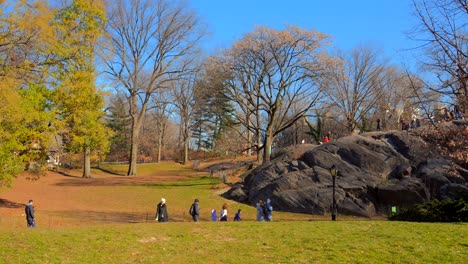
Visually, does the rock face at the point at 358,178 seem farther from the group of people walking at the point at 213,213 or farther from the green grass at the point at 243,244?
the green grass at the point at 243,244

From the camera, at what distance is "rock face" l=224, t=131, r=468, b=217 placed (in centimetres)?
2616

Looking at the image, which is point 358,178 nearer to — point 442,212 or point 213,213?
point 213,213

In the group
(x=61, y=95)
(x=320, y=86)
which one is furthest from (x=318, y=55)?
(x=61, y=95)

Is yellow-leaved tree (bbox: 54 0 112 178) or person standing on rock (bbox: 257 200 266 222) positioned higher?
yellow-leaved tree (bbox: 54 0 112 178)

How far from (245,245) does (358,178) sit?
1897cm

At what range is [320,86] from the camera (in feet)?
118

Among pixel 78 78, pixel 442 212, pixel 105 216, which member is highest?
pixel 78 78

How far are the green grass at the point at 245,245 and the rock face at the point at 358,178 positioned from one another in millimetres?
13473

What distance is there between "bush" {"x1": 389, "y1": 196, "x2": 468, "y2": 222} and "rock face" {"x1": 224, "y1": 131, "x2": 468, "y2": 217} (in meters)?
7.71

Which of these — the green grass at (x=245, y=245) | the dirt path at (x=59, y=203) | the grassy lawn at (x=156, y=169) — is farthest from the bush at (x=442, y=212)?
the grassy lawn at (x=156, y=169)

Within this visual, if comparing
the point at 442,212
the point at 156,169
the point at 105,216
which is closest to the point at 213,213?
the point at 105,216

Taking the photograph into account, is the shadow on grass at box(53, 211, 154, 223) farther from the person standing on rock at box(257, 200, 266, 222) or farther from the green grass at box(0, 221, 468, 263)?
the green grass at box(0, 221, 468, 263)

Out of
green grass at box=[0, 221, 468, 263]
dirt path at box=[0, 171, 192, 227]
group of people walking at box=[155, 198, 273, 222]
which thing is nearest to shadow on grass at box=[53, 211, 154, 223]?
dirt path at box=[0, 171, 192, 227]

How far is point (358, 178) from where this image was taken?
28562mm
